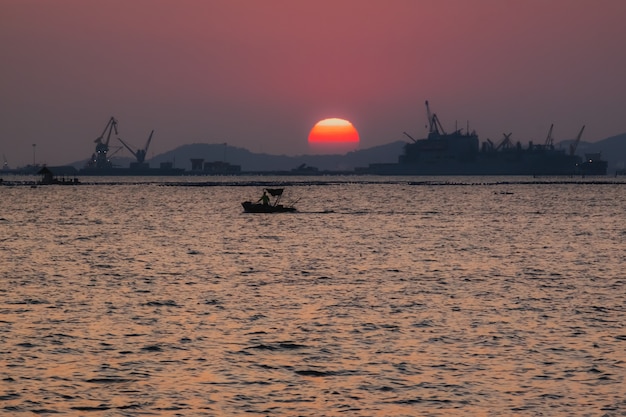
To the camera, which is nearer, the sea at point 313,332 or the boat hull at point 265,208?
the sea at point 313,332

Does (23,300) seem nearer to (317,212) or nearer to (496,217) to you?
(496,217)

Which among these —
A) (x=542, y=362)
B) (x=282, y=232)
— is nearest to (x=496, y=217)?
(x=282, y=232)

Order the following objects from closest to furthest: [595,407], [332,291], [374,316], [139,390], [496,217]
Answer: [595,407]
[139,390]
[374,316]
[332,291]
[496,217]

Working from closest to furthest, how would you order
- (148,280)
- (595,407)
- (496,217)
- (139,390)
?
(595,407)
(139,390)
(148,280)
(496,217)

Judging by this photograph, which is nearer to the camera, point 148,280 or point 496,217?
point 148,280

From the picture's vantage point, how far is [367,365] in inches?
1133

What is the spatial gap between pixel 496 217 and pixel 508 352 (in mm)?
103725

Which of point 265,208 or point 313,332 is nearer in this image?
point 313,332

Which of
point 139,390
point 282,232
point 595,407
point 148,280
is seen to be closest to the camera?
point 595,407

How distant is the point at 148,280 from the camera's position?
2048 inches

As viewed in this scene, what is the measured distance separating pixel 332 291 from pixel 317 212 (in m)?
103

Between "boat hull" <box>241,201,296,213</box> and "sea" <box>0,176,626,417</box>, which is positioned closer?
"sea" <box>0,176,626,417</box>

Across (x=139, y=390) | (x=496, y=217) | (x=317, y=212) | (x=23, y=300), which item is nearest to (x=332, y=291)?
(x=23, y=300)

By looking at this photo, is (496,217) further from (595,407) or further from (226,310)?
(595,407)
